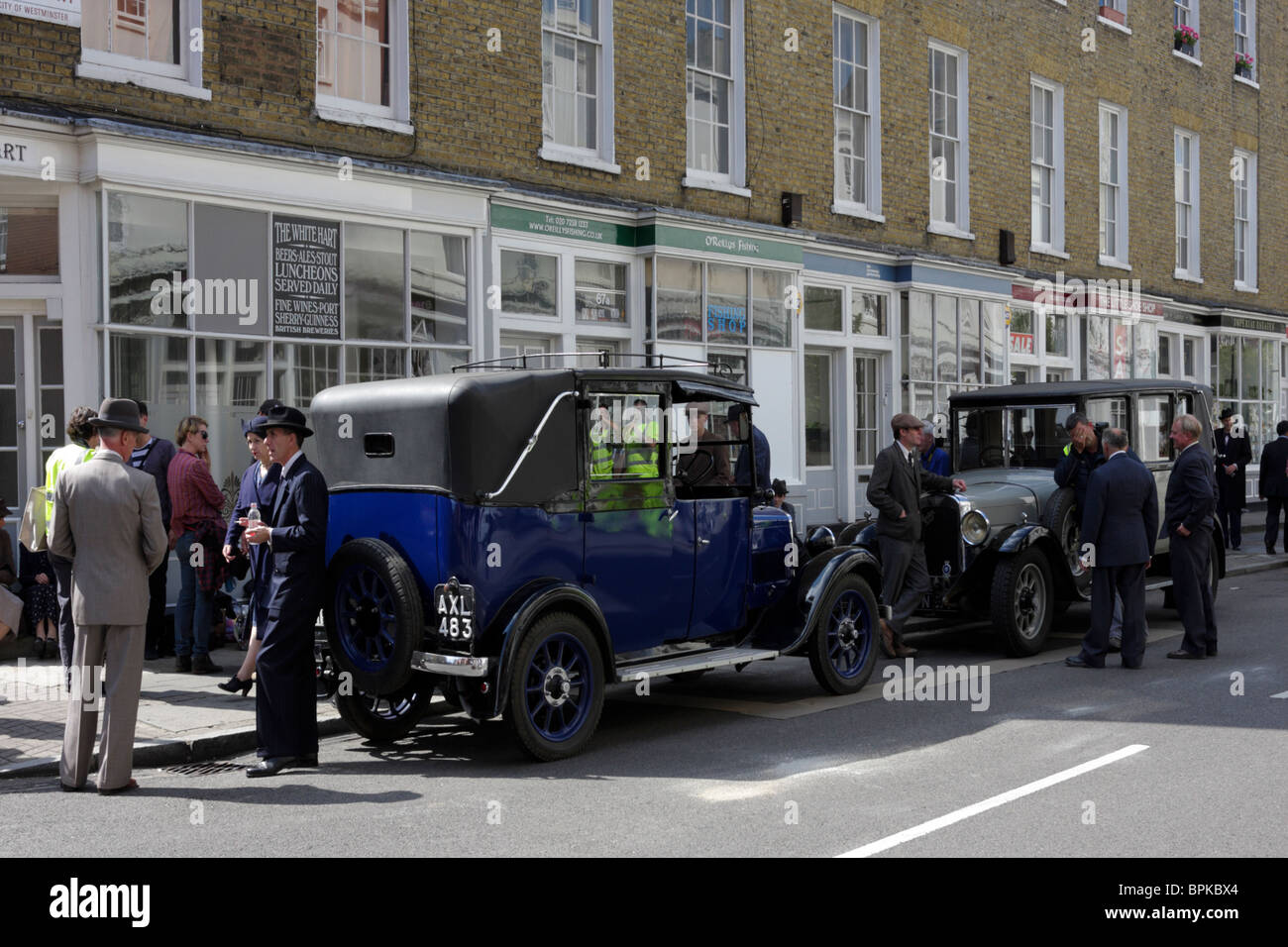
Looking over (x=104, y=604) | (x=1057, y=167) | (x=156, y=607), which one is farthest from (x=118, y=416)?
(x=1057, y=167)

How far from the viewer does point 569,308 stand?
14812 mm

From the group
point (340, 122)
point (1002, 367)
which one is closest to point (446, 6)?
point (340, 122)

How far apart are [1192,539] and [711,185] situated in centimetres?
790

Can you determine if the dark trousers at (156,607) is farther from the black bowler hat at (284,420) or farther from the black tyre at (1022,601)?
the black tyre at (1022,601)

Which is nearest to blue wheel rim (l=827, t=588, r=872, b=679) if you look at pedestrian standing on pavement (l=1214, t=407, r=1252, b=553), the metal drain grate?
the metal drain grate

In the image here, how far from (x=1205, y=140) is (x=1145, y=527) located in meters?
19.5

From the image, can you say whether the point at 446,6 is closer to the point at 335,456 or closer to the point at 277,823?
the point at 335,456

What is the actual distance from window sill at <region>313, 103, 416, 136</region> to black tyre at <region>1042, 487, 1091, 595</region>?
7077mm

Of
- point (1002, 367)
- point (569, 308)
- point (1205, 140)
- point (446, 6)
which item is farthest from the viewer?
point (1205, 140)

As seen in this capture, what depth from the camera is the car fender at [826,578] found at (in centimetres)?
880

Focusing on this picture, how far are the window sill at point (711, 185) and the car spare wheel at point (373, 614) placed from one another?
980 centimetres

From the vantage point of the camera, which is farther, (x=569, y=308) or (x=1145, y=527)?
(x=569, y=308)

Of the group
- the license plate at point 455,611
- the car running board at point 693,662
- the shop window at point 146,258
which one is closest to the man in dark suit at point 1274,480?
the car running board at point 693,662

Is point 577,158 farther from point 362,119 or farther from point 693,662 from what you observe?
point 693,662
